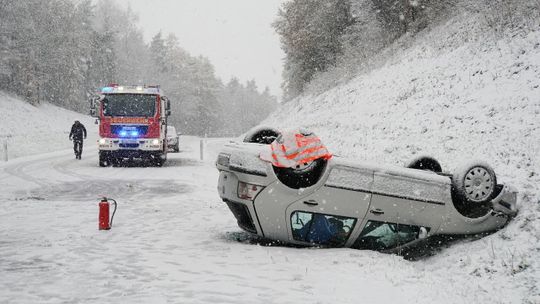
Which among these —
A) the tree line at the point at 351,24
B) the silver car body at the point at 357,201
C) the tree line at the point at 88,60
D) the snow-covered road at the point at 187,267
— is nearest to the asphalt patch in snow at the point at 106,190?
the snow-covered road at the point at 187,267

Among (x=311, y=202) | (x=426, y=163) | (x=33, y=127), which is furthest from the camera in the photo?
(x=33, y=127)

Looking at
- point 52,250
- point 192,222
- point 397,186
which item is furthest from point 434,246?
point 52,250

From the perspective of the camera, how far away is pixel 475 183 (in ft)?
20.8

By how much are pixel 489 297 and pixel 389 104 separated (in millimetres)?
13024

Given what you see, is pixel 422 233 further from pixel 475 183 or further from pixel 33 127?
pixel 33 127

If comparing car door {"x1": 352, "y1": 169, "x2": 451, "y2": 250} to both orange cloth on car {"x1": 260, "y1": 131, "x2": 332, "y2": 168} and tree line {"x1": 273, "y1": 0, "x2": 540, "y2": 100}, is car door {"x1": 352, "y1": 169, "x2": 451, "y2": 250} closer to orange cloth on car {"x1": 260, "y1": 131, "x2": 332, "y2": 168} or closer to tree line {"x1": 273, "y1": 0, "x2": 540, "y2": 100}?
orange cloth on car {"x1": 260, "y1": 131, "x2": 332, "y2": 168}

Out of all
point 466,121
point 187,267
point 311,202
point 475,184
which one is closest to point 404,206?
point 475,184

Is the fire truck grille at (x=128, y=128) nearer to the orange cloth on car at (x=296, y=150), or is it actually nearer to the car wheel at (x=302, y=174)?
the car wheel at (x=302, y=174)

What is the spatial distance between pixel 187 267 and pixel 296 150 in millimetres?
1909

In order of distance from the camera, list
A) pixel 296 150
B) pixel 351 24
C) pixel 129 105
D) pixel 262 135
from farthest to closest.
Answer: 1. pixel 351 24
2. pixel 129 105
3. pixel 262 135
4. pixel 296 150

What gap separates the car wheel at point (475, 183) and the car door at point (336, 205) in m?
1.24

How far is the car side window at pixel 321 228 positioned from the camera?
20.2 ft

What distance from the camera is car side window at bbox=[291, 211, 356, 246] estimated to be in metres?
6.16

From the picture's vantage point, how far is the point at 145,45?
83.2 m
